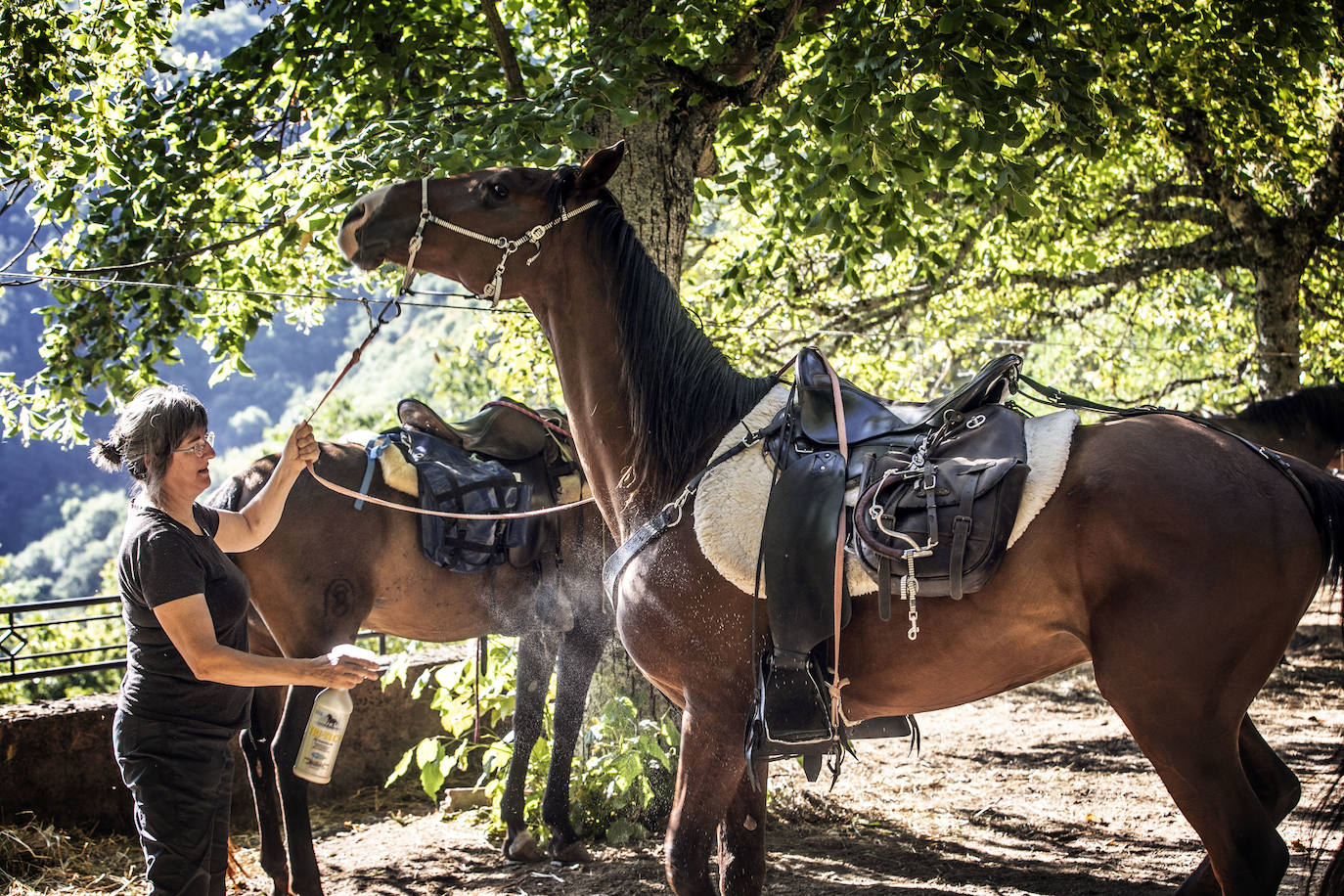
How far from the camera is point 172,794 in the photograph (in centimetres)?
239

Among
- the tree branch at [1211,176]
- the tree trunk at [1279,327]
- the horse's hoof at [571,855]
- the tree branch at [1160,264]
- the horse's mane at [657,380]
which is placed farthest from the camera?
the tree branch at [1160,264]

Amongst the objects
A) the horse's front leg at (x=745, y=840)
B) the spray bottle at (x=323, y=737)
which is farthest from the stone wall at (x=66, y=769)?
the horse's front leg at (x=745, y=840)

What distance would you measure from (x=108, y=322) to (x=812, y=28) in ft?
14.9

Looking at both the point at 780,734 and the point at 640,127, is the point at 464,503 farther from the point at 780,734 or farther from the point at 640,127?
the point at 780,734

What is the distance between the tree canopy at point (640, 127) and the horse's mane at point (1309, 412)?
140 cm

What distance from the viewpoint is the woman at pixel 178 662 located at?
2359 millimetres

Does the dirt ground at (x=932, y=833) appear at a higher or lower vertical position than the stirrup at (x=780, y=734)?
lower

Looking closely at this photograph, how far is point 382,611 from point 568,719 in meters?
1.05

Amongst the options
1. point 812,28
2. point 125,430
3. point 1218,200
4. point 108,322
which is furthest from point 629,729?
point 1218,200

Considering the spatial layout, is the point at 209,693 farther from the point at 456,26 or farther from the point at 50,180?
the point at 456,26

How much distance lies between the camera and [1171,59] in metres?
5.39

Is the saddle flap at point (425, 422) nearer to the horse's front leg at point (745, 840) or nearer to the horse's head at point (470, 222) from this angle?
the horse's head at point (470, 222)

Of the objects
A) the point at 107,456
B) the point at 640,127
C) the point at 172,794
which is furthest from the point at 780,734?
the point at 640,127

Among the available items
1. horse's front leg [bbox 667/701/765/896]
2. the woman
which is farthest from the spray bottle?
horse's front leg [bbox 667/701/765/896]
